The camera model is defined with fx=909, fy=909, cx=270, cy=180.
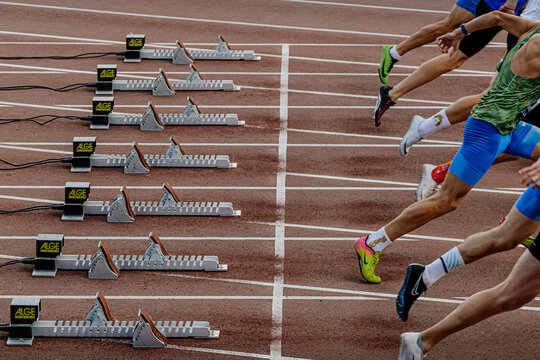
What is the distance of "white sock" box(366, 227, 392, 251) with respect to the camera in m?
7.04

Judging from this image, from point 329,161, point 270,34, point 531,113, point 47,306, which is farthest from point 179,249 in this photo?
point 270,34

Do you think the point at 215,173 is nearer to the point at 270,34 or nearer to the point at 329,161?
the point at 329,161

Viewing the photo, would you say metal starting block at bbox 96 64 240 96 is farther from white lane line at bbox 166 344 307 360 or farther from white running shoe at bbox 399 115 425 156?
white lane line at bbox 166 344 307 360

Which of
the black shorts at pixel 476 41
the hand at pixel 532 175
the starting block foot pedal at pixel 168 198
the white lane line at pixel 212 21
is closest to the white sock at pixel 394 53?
the black shorts at pixel 476 41

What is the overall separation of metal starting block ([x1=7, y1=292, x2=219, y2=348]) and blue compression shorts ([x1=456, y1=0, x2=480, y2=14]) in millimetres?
4786

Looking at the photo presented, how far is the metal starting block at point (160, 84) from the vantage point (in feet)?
37.1

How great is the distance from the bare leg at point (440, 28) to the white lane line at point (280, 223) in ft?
5.40

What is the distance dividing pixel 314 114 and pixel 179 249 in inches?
138

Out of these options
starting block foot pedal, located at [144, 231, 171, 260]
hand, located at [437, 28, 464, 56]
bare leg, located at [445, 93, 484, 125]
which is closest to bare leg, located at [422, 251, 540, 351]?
hand, located at [437, 28, 464, 56]

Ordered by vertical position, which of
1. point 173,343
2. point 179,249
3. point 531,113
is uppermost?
point 531,113

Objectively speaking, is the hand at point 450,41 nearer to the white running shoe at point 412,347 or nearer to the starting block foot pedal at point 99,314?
the white running shoe at point 412,347

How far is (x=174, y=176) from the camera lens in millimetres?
9336

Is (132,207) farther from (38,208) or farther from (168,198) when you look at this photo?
(38,208)

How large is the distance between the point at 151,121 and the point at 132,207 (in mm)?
1972
